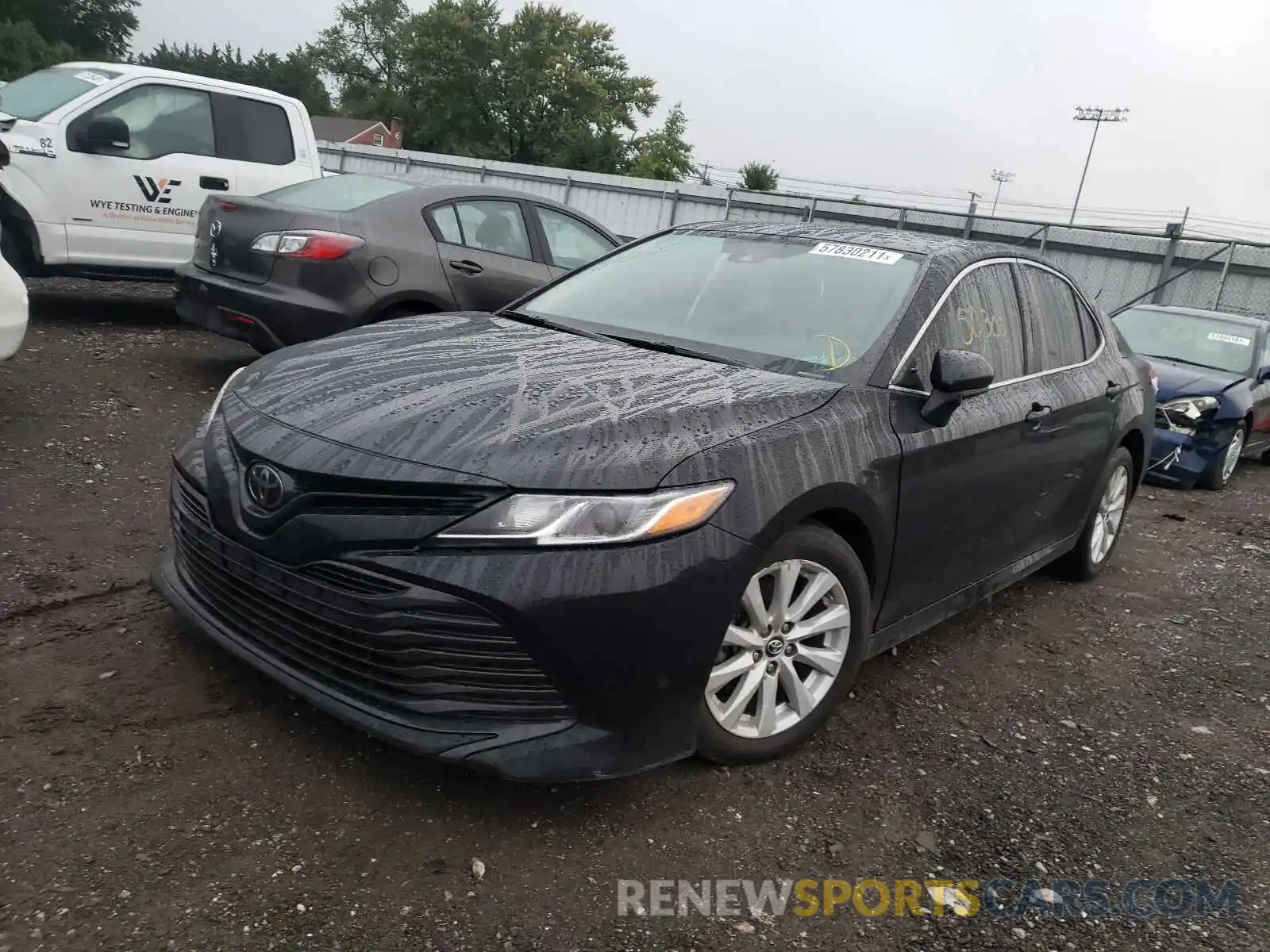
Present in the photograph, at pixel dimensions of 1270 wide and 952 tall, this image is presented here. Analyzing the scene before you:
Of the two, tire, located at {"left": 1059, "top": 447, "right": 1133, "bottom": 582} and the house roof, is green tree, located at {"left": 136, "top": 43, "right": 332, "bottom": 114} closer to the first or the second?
the house roof

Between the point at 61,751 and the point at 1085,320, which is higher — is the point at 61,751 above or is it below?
below

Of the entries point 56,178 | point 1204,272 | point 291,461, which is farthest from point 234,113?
point 1204,272

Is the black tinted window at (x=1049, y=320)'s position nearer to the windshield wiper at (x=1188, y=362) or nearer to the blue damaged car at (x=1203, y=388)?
the blue damaged car at (x=1203, y=388)

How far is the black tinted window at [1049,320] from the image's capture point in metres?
4.20

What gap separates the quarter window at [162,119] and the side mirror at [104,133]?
9cm

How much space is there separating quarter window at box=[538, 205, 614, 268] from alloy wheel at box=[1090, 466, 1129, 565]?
146 inches

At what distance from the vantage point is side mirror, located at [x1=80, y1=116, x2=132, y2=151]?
23.0 ft

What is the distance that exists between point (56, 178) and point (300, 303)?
8.67 feet

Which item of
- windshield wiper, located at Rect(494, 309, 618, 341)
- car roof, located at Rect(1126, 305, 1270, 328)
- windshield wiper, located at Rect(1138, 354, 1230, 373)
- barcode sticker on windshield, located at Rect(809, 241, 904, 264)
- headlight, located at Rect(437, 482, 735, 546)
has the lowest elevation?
windshield wiper, located at Rect(1138, 354, 1230, 373)

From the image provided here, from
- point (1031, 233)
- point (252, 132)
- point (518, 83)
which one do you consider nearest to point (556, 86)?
point (518, 83)

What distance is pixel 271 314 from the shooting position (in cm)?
586

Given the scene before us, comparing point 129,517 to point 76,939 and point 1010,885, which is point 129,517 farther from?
point 1010,885

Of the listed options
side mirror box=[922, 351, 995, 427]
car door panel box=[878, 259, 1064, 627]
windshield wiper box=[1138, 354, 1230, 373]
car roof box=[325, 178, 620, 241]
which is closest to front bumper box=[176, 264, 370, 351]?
car roof box=[325, 178, 620, 241]

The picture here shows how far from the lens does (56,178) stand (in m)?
7.01
